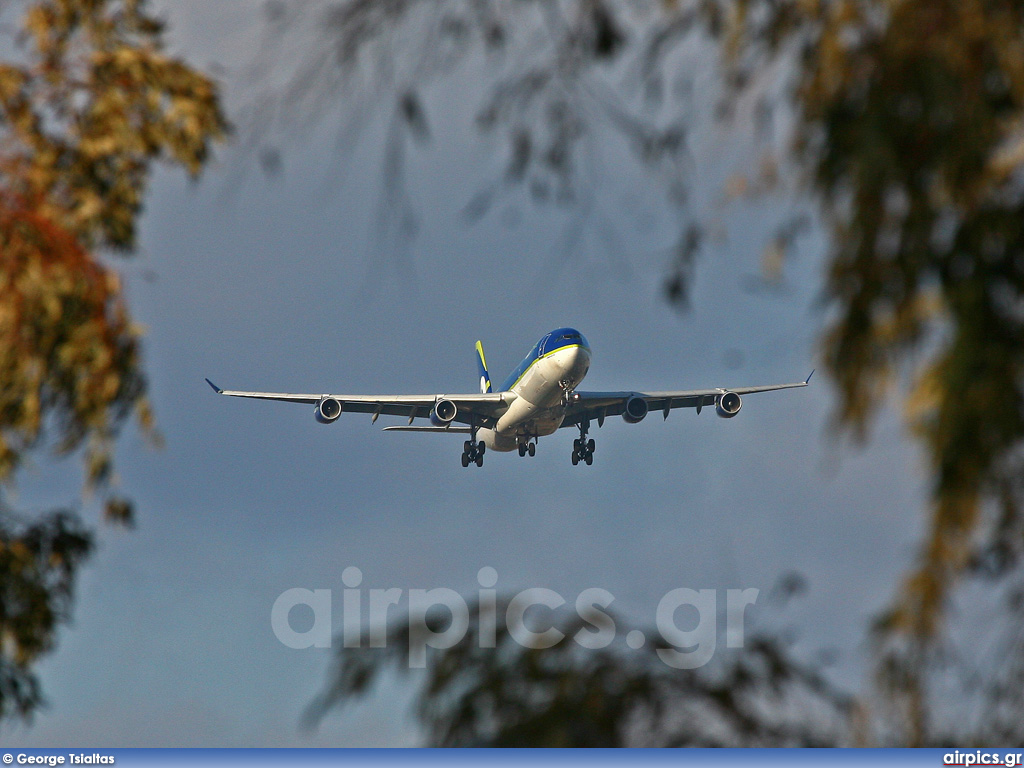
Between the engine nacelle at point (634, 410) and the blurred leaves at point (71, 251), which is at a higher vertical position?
the engine nacelle at point (634, 410)

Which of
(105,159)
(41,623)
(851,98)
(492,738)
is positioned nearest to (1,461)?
(41,623)

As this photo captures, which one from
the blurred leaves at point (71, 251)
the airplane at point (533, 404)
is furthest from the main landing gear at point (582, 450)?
the blurred leaves at point (71, 251)

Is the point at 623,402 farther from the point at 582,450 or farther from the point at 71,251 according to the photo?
the point at 71,251

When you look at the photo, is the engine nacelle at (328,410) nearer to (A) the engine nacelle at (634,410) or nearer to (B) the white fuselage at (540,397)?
(B) the white fuselage at (540,397)

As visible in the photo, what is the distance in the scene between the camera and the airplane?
1559 inches

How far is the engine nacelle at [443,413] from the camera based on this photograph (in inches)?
1694

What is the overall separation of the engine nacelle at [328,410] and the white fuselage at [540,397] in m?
5.68

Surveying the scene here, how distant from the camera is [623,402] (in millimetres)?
44531

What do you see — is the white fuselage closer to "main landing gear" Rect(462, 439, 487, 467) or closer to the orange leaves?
"main landing gear" Rect(462, 439, 487, 467)

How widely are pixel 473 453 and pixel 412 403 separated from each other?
142 inches

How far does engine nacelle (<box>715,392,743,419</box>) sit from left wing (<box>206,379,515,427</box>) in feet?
23.9

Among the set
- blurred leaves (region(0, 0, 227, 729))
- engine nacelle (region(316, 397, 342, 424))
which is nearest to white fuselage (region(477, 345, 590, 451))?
engine nacelle (region(316, 397, 342, 424))

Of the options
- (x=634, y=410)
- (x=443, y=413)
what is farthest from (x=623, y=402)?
(x=443, y=413)

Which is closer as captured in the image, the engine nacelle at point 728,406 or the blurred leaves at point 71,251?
the blurred leaves at point 71,251
